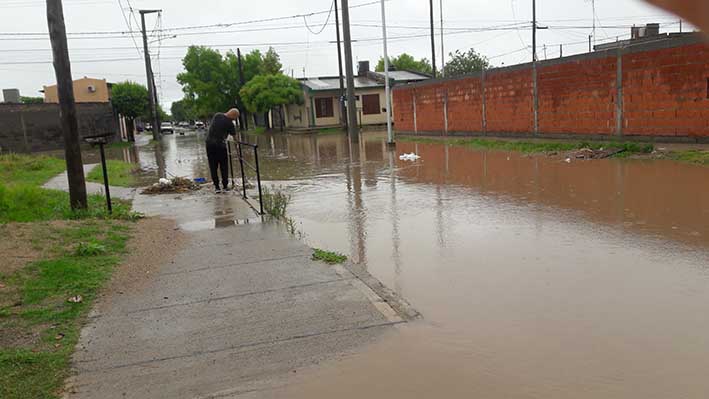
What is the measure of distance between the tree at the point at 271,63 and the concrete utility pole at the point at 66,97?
5275 centimetres

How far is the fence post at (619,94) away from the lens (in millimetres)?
15547

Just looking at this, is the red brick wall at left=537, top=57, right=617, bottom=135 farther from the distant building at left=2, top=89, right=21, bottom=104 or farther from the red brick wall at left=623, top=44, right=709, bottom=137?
the distant building at left=2, top=89, right=21, bottom=104

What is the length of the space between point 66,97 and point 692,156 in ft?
39.6

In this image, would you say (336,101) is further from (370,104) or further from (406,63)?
(406,63)

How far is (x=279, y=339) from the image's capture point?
4.34 m

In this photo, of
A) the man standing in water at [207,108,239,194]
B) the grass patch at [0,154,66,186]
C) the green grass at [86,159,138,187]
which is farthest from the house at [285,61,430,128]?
the man standing in water at [207,108,239,194]

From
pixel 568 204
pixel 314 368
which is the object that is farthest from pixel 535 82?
pixel 314 368

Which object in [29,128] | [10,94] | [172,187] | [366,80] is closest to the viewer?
[172,187]

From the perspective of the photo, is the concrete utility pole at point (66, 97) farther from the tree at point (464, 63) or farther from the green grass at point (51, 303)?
the tree at point (464, 63)

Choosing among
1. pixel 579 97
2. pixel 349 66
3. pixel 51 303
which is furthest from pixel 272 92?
pixel 51 303

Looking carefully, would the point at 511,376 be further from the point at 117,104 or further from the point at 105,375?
the point at 117,104

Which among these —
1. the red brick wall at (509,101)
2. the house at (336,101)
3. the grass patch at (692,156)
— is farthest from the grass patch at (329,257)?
the house at (336,101)

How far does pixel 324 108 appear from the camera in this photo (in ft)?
159

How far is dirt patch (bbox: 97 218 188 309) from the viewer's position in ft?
19.0
